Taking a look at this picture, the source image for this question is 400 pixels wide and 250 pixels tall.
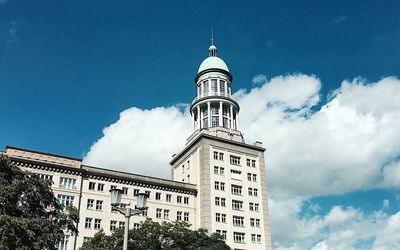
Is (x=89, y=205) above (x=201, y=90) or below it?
below

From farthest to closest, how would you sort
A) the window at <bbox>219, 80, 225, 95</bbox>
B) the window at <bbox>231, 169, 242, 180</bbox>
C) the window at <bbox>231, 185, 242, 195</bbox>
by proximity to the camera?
the window at <bbox>219, 80, 225, 95</bbox> < the window at <bbox>231, 169, 242, 180</bbox> < the window at <bbox>231, 185, 242, 195</bbox>

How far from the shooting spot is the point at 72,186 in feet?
214

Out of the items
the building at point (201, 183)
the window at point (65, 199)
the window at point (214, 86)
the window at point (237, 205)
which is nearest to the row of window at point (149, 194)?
the building at point (201, 183)

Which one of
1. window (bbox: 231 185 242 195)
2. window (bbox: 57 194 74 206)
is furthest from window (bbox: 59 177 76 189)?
window (bbox: 231 185 242 195)

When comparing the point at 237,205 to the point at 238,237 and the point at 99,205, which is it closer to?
the point at 238,237

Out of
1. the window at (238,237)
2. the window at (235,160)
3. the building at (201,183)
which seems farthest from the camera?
the window at (235,160)

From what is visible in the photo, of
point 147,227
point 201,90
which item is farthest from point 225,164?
point 147,227

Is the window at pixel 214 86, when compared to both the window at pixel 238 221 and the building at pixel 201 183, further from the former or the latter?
the window at pixel 238 221

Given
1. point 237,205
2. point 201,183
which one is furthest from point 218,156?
point 237,205

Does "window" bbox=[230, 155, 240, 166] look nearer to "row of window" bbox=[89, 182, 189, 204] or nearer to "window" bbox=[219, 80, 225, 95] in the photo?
"row of window" bbox=[89, 182, 189, 204]

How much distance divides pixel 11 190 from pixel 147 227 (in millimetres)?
19582

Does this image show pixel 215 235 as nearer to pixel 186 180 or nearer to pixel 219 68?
pixel 186 180

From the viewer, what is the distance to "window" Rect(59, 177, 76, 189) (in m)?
64.5

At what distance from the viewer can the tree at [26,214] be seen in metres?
30.0
